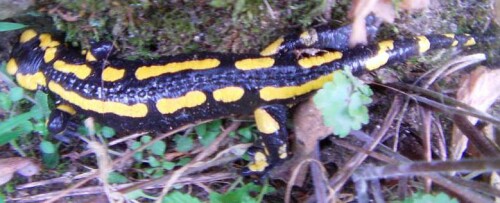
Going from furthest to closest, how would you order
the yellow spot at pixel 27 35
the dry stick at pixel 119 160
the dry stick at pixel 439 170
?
the yellow spot at pixel 27 35
the dry stick at pixel 119 160
the dry stick at pixel 439 170

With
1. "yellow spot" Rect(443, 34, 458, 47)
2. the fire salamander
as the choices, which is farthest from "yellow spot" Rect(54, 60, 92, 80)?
"yellow spot" Rect(443, 34, 458, 47)

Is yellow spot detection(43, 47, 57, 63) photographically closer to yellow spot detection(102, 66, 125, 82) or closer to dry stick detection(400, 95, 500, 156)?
yellow spot detection(102, 66, 125, 82)

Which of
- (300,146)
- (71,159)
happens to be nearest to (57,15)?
(71,159)

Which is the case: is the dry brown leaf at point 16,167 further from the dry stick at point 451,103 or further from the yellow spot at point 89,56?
the dry stick at point 451,103

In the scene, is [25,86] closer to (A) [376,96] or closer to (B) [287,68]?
(B) [287,68]

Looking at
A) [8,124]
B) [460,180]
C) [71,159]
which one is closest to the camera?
[460,180]

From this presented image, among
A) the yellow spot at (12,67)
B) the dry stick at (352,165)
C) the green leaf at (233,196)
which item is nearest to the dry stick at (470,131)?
the dry stick at (352,165)

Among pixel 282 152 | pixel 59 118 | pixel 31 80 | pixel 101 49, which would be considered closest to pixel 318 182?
pixel 282 152
